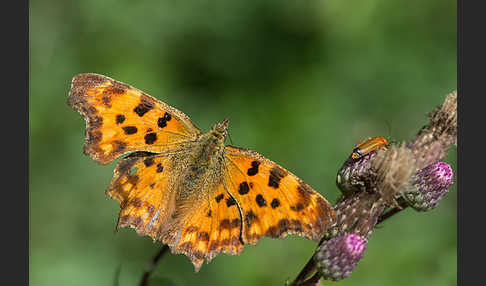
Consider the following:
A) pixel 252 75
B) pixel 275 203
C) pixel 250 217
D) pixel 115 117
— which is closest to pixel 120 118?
pixel 115 117

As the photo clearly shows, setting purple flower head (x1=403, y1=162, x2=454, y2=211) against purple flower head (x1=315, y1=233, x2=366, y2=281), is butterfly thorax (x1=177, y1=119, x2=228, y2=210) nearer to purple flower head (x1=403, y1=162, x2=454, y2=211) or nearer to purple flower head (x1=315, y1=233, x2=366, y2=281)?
purple flower head (x1=315, y1=233, x2=366, y2=281)

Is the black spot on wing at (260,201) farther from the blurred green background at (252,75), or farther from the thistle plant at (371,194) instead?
the blurred green background at (252,75)

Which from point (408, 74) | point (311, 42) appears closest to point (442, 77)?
point (408, 74)

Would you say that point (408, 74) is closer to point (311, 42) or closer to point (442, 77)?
point (442, 77)

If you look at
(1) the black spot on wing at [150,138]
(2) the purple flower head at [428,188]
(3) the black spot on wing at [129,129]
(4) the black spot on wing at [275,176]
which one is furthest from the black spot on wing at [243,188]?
(2) the purple flower head at [428,188]

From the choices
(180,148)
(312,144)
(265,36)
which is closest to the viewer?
(180,148)

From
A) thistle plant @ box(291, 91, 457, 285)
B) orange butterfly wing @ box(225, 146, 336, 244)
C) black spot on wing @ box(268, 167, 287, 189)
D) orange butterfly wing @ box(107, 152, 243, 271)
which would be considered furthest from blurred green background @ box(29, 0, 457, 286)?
black spot on wing @ box(268, 167, 287, 189)

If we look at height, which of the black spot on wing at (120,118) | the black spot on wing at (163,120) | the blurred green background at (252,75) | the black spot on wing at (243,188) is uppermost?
the blurred green background at (252,75)
